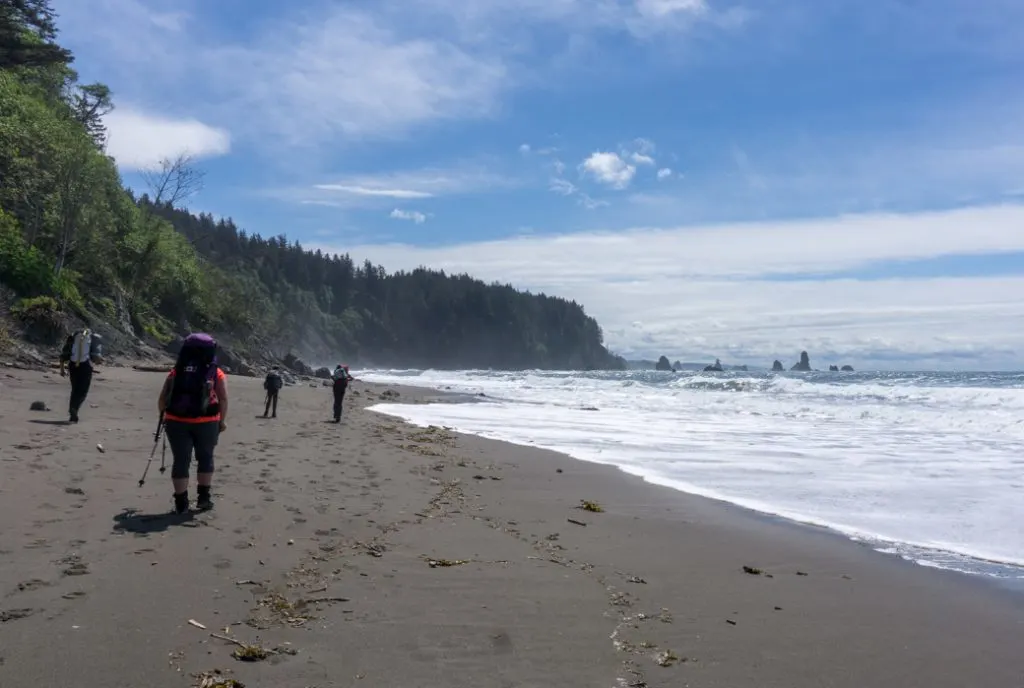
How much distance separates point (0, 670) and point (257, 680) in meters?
1.07

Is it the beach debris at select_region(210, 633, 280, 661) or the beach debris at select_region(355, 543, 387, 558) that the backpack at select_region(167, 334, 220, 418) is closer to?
the beach debris at select_region(355, 543, 387, 558)

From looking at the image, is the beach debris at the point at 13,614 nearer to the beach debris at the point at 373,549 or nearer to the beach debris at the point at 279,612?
the beach debris at the point at 279,612

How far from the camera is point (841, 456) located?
12109mm

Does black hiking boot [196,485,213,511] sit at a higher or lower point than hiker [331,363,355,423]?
lower

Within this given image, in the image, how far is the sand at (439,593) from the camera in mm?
3537

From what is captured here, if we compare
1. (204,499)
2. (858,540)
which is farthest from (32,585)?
(858,540)

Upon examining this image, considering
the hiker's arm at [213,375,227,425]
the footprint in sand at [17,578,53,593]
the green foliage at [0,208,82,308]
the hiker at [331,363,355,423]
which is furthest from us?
the green foliage at [0,208,82,308]

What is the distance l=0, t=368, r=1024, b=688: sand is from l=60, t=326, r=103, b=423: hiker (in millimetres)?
2263

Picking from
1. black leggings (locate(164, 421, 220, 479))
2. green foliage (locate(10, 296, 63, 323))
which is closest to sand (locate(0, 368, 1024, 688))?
black leggings (locate(164, 421, 220, 479))

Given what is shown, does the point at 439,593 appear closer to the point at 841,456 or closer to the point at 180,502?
the point at 180,502

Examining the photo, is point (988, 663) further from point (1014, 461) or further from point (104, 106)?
point (104, 106)

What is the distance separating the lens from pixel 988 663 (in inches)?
155

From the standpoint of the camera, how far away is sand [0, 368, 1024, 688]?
139 inches

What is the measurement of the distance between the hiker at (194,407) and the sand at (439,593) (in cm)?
46
